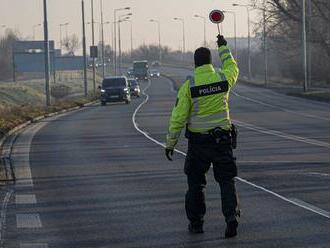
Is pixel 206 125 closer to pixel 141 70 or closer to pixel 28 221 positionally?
pixel 28 221

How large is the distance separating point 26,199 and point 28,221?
6.63 ft

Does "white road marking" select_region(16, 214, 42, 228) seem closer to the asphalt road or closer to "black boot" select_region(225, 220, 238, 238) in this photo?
the asphalt road

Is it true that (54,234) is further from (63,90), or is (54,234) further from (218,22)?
(63,90)

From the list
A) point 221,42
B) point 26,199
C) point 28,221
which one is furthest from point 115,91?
point 221,42

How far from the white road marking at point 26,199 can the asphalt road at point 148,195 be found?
1cm

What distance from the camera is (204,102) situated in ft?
31.6

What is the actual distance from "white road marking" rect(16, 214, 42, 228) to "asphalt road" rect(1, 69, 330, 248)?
1 cm

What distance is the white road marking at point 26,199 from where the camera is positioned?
41.5ft

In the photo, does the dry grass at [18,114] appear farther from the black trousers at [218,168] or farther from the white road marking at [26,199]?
the black trousers at [218,168]

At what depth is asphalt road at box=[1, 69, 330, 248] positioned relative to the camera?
9.66 meters

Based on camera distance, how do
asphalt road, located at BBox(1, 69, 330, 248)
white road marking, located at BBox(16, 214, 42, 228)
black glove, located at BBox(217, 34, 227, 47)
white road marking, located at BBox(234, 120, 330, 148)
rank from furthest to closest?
1. white road marking, located at BBox(234, 120, 330, 148)
2. white road marking, located at BBox(16, 214, 42, 228)
3. black glove, located at BBox(217, 34, 227, 47)
4. asphalt road, located at BBox(1, 69, 330, 248)

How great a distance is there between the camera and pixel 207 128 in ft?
31.5

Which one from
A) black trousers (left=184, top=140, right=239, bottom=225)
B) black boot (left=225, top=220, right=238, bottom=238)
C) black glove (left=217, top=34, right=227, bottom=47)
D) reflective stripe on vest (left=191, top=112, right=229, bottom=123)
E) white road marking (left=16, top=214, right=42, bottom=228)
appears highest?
black glove (left=217, top=34, right=227, bottom=47)

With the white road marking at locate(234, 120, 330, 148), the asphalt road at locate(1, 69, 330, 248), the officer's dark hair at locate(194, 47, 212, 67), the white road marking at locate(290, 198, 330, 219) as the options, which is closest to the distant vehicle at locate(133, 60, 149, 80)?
the white road marking at locate(234, 120, 330, 148)
